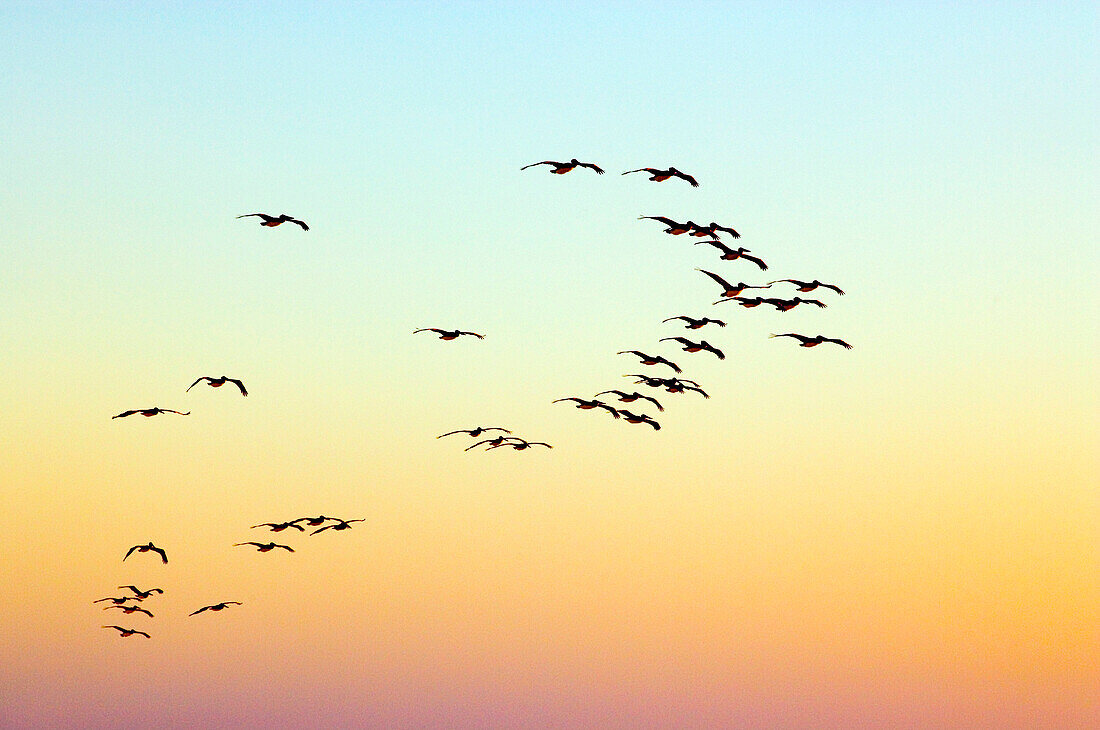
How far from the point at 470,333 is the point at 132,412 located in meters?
21.3

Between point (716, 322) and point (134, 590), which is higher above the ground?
point (716, 322)

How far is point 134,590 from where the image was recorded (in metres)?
128

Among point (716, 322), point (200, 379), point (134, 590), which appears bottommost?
point (134, 590)

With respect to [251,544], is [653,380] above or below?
above

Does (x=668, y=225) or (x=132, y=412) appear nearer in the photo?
(x=668, y=225)

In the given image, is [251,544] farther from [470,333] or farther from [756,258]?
[756,258]

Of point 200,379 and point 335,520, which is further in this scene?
point 335,520

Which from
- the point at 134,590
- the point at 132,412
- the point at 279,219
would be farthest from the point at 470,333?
the point at 134,590

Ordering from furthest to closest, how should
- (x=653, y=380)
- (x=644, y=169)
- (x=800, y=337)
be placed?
(x=653, y=380), (x=800, y=337), (x=644, y=169)

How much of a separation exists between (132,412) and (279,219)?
50.9 ft

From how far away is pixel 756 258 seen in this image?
109938 millimetres

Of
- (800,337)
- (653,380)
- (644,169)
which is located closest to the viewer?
(644,169)

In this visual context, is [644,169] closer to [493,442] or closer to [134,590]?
[493,442]

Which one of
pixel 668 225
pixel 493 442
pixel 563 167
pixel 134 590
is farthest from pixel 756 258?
pixel 134 590
